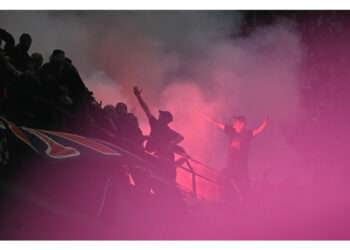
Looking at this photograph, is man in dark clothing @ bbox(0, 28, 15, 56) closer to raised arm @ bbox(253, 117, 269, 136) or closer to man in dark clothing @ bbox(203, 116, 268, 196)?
man in dark clothing @ bbox(203, 116, 268, 196)

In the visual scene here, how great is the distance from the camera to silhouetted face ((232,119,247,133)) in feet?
18.3

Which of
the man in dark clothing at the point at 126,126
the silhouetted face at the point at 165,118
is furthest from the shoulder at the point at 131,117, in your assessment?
the silhouetted face at the point at 165,118

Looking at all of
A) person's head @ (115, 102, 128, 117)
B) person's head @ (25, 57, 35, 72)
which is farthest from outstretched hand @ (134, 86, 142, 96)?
person's head @ (25, 57, 35, 72)

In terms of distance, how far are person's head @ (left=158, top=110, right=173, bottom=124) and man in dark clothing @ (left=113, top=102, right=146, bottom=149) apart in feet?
0.89

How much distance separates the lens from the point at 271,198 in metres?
5.43

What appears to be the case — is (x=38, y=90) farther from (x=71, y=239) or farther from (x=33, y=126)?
(x=71, y=239)

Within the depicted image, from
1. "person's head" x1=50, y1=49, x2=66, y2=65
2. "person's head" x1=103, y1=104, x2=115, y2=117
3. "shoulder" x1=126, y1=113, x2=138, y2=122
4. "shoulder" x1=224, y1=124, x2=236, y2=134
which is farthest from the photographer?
"shoulder" x1=224, y1=124, x2=236, y2=134

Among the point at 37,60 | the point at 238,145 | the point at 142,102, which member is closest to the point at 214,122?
the point at 238,145

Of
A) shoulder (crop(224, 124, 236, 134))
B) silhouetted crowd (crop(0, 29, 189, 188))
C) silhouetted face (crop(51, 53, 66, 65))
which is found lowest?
silhouetted crowd (crop(0, 29, 189, 188))

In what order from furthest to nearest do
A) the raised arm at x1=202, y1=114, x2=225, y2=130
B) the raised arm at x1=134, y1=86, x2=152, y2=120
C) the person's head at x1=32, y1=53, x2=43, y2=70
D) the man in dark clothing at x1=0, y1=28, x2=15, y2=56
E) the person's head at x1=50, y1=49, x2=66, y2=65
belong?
the raised arm at x1=202, y1=114, x2=225, y2=130
the raised arm at x1=134, y1=86, x2=152, y2=120
the person's head at x1=50, y1=49, x2=66, y2=65
the person's head at x1=32, y1=53, x2=43, y2=70
the man in dark clothing at x1=0, y1=28, x2=15, y2=56

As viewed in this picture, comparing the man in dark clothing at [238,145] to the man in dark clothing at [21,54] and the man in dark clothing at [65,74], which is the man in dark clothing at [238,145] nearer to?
the man in dark clothing at [65,74]

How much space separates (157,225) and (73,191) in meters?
1.02

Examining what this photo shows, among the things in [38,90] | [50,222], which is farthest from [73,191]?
[38,90]

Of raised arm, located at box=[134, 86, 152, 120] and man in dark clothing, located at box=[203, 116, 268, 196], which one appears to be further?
man in dark clothing, located at box=[203, 116, 268, 196]
